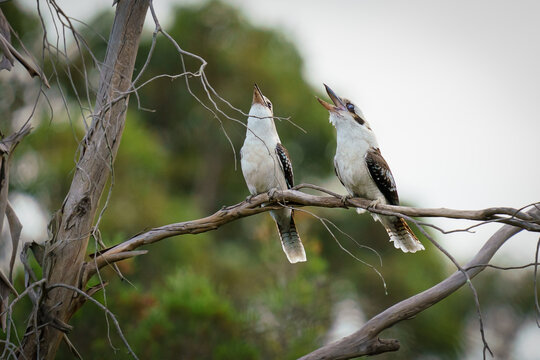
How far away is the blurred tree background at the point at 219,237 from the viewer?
23.6ft

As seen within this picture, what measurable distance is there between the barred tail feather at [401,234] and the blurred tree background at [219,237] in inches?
7.8

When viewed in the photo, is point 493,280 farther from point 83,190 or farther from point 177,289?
point 83,190

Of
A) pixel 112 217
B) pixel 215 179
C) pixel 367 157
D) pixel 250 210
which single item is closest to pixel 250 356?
pixel 367 157

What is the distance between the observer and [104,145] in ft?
10.6

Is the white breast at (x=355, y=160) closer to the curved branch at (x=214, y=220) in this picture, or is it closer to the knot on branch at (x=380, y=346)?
the curved branch at (x=214, y=220)

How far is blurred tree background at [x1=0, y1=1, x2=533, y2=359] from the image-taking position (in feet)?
23.6

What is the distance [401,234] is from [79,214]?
1.77 meters

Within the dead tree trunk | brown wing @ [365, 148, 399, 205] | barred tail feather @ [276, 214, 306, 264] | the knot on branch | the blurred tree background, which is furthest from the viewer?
the blurred tree background

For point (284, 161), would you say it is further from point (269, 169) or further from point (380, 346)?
point (380, 346)

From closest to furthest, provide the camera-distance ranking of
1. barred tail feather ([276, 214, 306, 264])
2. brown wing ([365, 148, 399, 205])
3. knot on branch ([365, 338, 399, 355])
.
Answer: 1. knot on branch ([365, 338, 399, 355])
2. brown wing ([365, 148, 399, 205])
3. barred tail feather ([276, 214, 306, 264])

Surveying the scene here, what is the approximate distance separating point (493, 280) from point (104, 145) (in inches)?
450

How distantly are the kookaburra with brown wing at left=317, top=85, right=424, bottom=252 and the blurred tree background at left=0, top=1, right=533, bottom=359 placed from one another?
9.1 inches

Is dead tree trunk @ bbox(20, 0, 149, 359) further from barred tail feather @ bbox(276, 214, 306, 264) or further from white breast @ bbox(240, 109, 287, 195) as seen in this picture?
barred tail feather @ bbox(276, 214, 306, 264)

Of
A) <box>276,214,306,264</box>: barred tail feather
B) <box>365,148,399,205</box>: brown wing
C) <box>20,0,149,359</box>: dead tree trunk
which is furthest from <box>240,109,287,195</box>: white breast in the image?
<box>20,0,149,359</box>: dead tree trunk
